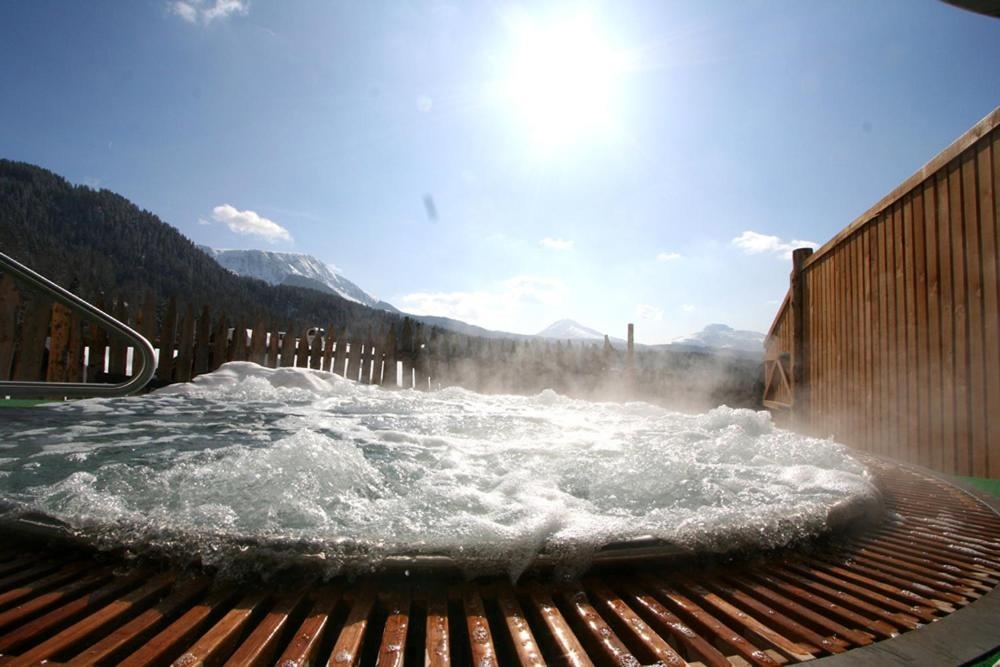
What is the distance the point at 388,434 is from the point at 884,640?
10.2ft

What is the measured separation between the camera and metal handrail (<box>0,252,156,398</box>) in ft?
4.72

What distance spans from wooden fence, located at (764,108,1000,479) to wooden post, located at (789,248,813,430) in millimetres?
392

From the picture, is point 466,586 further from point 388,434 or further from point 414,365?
point 414,365

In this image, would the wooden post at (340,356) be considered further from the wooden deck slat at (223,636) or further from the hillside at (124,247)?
the hillside at (124,247)

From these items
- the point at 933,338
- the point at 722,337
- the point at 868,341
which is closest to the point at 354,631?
the point at 933,338

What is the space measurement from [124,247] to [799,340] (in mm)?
47141

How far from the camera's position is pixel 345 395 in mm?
6039

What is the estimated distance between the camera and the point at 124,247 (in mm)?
37562

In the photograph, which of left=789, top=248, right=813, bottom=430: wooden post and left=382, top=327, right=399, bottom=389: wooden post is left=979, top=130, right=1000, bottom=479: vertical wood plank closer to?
left=789, top=248, right=813, bottom=430: wooden post

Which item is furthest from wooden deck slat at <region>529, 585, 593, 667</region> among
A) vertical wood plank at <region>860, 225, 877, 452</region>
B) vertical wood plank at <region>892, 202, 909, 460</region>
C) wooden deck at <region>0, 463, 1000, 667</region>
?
vertical wood plank at <region>860, 225, 877, 452</region>

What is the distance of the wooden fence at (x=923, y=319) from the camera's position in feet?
8.90

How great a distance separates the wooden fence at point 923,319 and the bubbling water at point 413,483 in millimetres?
851

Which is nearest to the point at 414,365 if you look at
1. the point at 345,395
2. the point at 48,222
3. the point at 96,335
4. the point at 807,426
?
the point at 345,395

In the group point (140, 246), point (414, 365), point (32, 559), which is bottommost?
point (32, 559)
